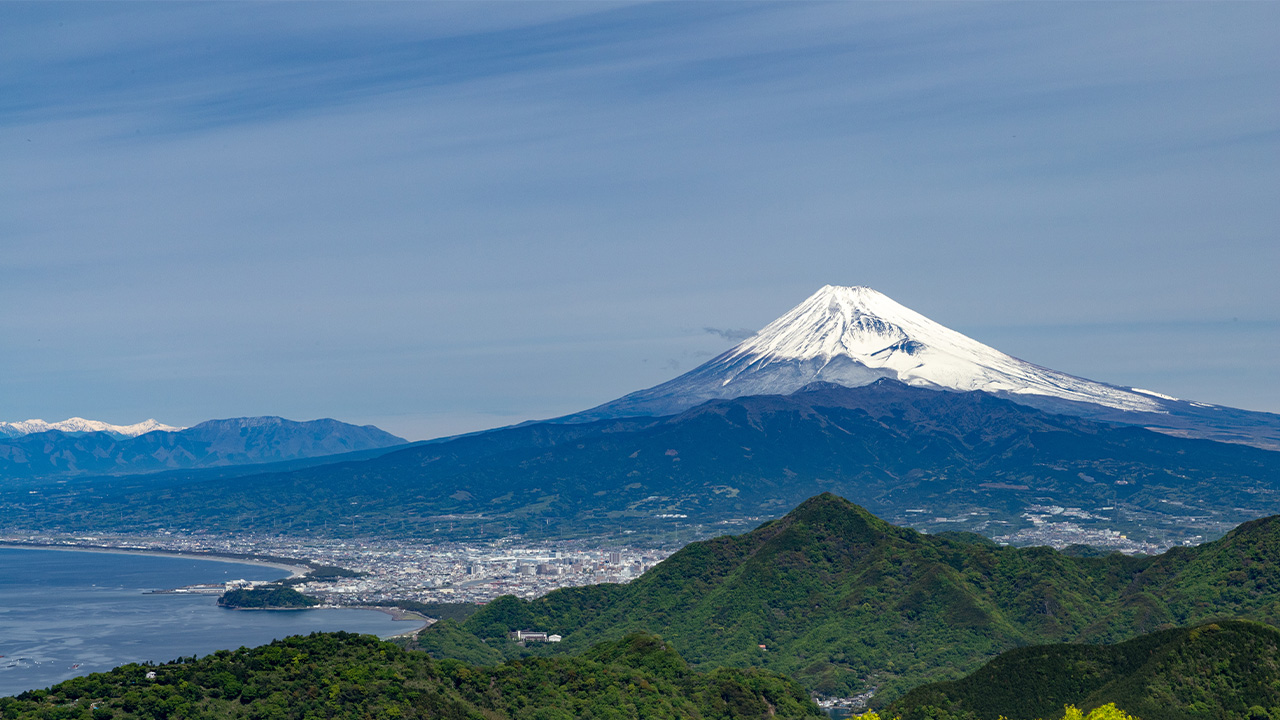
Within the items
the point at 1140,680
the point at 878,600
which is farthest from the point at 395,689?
the point at 878,600

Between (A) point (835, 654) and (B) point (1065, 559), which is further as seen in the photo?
(B) point (1065, 559)

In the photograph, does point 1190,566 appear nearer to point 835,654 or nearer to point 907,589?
point 907,589

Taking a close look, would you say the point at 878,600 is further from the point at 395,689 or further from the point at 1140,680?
the point at 395,689

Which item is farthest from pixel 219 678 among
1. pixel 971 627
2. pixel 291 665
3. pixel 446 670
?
pixel 971 627

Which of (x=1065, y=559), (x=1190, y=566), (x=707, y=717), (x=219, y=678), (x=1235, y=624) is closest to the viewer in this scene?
(x=219, y=678)

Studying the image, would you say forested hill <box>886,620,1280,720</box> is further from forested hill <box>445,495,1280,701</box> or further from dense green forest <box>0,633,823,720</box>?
forested hill <box>445,495,1280,701</box>

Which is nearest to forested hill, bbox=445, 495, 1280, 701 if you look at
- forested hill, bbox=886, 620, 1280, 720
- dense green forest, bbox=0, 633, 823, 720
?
forested hill, bbox=886, 620, 1280, 720

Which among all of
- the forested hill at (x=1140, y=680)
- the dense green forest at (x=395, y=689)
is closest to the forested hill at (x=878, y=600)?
the forested hill at (x=1140, y=680)
